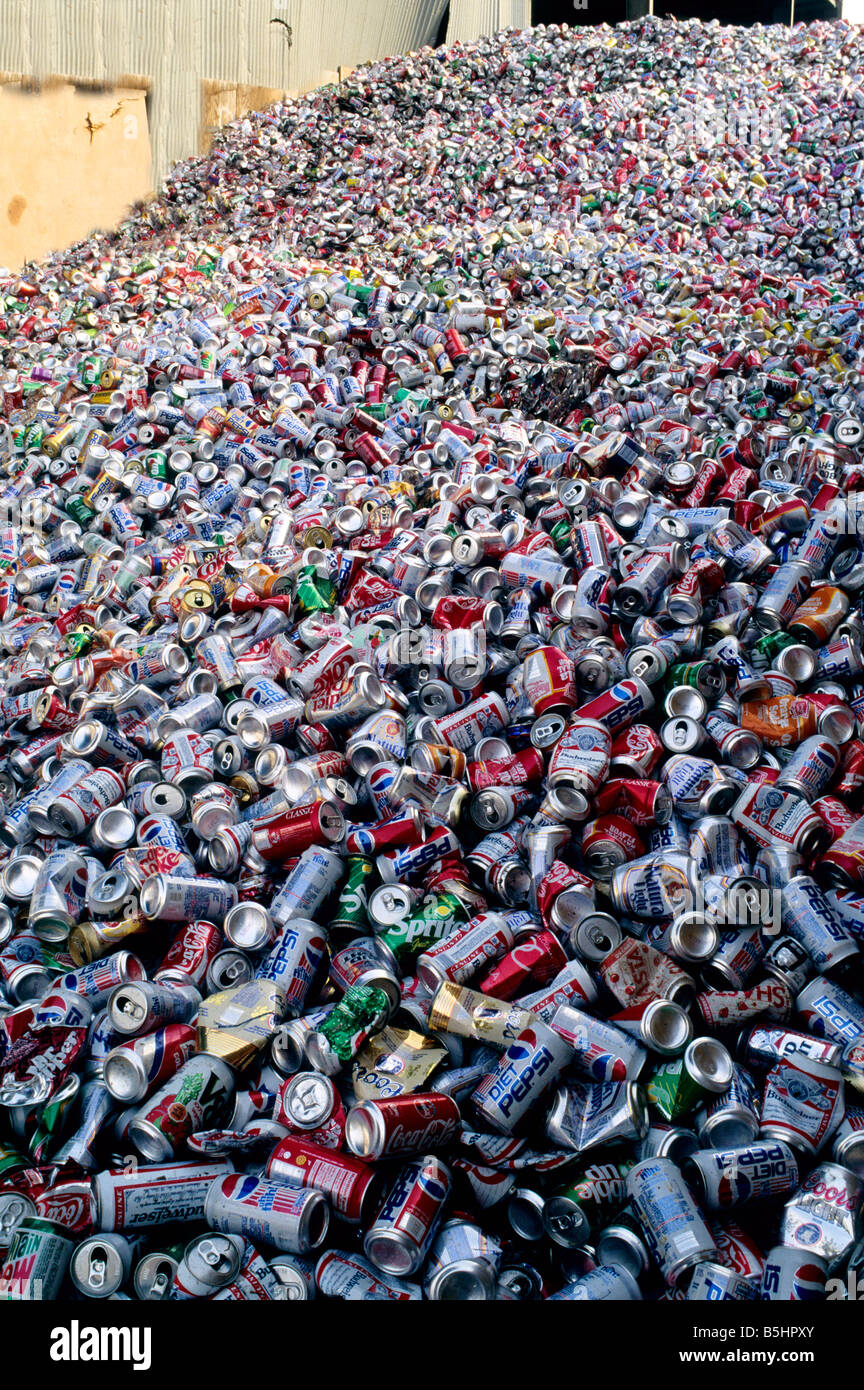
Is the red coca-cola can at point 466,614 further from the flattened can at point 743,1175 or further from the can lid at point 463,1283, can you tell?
the can lid at point 463,1283

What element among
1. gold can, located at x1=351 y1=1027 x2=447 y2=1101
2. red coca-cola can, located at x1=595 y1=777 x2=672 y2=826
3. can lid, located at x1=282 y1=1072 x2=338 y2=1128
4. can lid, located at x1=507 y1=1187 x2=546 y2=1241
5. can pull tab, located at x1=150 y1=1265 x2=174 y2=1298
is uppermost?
red coca-cola can, located at x1=595 y1=777 x2=672 y2=826

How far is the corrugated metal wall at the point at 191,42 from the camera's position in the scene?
8.95 meters

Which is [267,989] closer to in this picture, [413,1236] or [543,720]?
[413,1236]

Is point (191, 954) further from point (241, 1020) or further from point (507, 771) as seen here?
point (507, 771)

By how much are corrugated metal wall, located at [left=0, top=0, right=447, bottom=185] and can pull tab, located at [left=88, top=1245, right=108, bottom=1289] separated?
406 inches

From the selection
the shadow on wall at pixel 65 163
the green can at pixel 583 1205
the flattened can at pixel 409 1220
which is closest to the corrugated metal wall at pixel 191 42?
the shadow on wall at pixel 65 163

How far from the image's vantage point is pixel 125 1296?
1.57m

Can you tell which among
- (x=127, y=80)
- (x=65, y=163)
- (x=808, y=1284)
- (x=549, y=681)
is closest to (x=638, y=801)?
(x=549, y=681)

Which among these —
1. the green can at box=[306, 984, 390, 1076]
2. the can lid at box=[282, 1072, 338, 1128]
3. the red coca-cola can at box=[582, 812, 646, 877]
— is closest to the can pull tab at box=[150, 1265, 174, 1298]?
the can lid at box=[282, 1072, 338, 1128]

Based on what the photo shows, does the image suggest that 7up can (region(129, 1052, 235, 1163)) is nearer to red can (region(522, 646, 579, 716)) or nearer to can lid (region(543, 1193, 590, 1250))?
can lid (region(543, 1193, 590, 1250))

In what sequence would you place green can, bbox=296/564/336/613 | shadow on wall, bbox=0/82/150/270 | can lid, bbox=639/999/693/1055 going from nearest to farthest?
1. can lid, bbox=639/999/693/1055
2. green can, bbox=296/564/336/613
3. shadow on wall, bbox=0/82/150/270

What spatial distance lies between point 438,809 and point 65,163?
950 cm

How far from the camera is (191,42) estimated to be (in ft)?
33.1

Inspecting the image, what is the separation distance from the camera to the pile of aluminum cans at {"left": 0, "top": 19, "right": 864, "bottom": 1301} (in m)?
1.62
